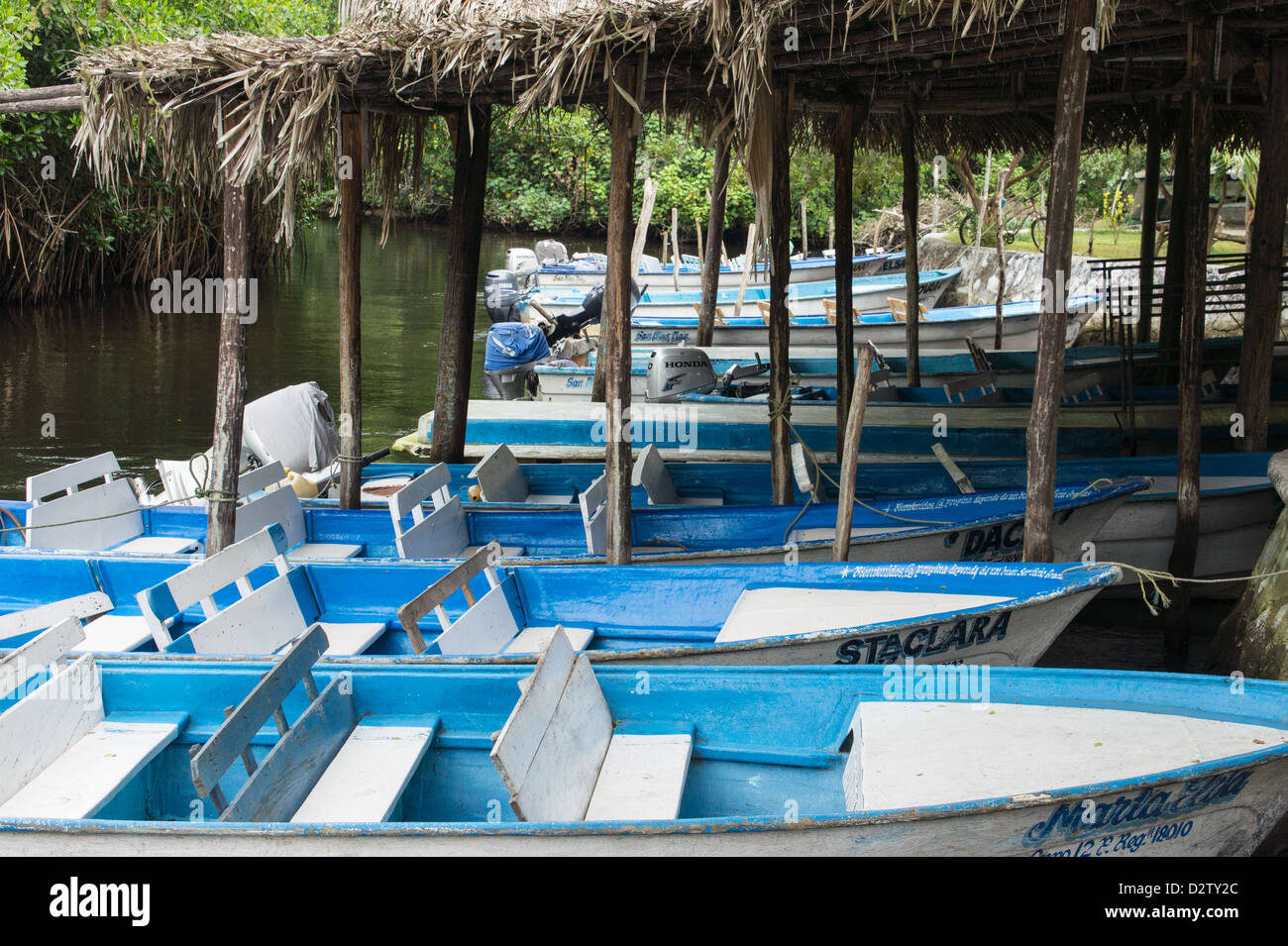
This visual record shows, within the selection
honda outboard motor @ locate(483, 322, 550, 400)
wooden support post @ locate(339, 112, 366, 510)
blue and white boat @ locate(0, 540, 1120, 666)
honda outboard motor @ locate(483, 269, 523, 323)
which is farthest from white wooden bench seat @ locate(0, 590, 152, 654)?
honda outboard motor @ locate(483, 269, 523, 323)

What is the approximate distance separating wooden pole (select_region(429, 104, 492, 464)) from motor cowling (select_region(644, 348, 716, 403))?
2956 mm

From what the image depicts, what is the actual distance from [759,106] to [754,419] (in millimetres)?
5666

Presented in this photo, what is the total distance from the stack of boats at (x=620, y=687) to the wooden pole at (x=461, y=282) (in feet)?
6.52

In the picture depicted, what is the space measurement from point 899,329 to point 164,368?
1160cm

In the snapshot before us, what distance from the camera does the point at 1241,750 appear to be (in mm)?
4184

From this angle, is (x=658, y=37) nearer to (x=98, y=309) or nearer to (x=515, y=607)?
(x=515, y=607)

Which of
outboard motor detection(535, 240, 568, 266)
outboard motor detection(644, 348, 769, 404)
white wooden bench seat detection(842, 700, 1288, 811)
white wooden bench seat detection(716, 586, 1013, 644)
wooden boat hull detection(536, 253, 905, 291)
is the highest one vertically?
outboard motor detection(535, 240, 568, 266)

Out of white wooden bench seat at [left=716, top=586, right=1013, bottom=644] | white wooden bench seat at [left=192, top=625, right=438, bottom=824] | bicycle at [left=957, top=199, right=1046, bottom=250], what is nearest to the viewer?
white wooden bench seat at [left=192, top=625, right=438, bottom=824]

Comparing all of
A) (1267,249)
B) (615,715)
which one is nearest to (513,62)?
(615,715)

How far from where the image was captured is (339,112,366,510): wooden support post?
330 inches

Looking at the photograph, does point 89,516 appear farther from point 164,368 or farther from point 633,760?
point 164,368

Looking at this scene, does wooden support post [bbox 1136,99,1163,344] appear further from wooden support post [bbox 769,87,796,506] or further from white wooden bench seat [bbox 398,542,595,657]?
white wooden bench seat [bbox 398,542,595,657]

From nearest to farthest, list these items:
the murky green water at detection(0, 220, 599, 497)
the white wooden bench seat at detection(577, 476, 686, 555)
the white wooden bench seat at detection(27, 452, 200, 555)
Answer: the white wooden bench seat at detection(577, 476, 686, 555) → the white wooden bench seat at detection(27, 452, 200, 555) → the murky green water at detection(0, 220, 599, 497)


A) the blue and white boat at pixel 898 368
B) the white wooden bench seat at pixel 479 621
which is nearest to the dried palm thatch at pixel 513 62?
the white wooden bench seat at pixel 479 621
